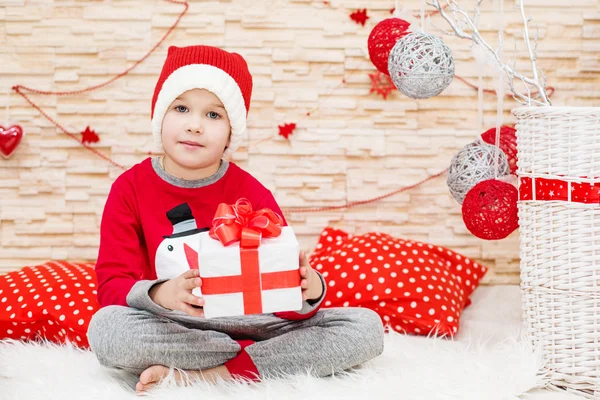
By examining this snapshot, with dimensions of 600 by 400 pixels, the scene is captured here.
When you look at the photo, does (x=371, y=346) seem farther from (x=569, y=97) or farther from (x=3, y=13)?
(x=3, y=13)

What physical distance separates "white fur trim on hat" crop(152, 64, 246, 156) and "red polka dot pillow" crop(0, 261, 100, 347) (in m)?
0.44

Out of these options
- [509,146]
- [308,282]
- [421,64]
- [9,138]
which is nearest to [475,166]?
[509,146]

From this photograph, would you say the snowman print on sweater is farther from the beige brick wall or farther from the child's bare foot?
the beige brick wall

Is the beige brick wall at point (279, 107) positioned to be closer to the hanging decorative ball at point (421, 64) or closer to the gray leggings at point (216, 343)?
the hanging decorative ball at point (421, 64)

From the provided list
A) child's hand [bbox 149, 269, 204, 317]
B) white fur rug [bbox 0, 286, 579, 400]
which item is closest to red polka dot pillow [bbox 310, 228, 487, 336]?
white fur rug [bbox 0, 286, 579, 400]

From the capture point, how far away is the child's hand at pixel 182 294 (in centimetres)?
112

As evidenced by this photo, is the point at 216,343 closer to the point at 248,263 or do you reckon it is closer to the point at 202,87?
the point at 248,263

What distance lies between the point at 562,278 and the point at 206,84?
78cm

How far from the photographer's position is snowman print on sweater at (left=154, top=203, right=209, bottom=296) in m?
1.36

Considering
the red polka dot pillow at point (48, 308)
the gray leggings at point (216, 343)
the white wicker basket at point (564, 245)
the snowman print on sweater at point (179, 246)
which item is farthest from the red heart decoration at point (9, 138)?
the white wicker basket at point (564, 245)

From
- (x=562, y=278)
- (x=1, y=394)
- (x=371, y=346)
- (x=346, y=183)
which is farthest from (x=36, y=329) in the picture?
(x=562, y=278)

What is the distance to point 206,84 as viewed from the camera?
Answer: 4.51ft

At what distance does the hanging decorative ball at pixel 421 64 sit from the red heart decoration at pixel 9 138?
45.1 inches

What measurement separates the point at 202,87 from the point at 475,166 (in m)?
0.62
